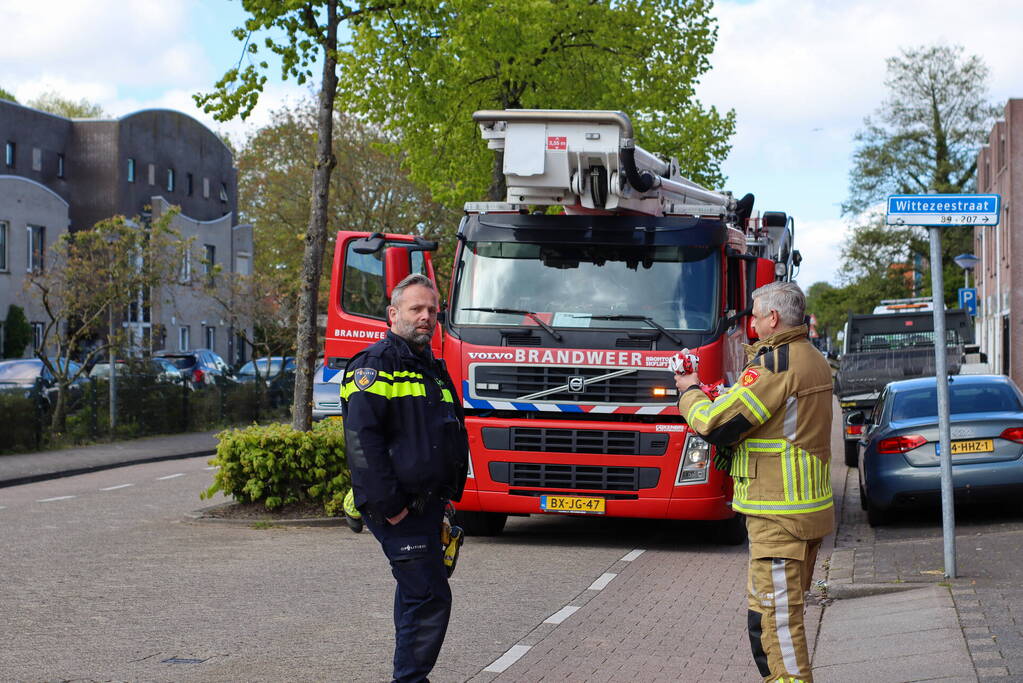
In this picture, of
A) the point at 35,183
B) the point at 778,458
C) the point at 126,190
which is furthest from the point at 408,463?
the point at 126,190

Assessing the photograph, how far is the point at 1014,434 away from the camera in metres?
12.5

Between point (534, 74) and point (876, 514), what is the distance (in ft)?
43.3

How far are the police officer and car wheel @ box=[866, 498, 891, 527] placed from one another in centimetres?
826

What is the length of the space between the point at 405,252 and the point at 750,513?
616cm

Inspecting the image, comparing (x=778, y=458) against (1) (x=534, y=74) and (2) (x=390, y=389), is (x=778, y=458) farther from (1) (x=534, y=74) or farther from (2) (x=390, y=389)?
(1) (x=534, y=74)

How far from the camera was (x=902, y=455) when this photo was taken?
12766 millimetres

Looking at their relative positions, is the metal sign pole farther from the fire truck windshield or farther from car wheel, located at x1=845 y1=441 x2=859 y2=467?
car wheel, located at x1=845 y1=441 x2=859 y2=467

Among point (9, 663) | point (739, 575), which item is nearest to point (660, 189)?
point (739, 575)

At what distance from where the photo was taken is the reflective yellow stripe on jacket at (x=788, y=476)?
562 cm

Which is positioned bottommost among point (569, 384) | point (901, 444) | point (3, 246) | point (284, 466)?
point (284, 466)

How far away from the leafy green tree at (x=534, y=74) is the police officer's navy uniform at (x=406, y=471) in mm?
15830

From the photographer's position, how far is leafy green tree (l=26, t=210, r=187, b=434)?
83.8 ft

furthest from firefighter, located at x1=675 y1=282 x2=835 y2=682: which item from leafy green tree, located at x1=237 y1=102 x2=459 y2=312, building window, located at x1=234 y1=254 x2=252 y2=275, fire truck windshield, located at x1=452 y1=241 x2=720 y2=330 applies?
building window, located at x1=234 y1=254 x2=252 y2=275

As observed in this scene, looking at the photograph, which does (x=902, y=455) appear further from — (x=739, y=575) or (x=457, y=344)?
(x=457, y=344)
